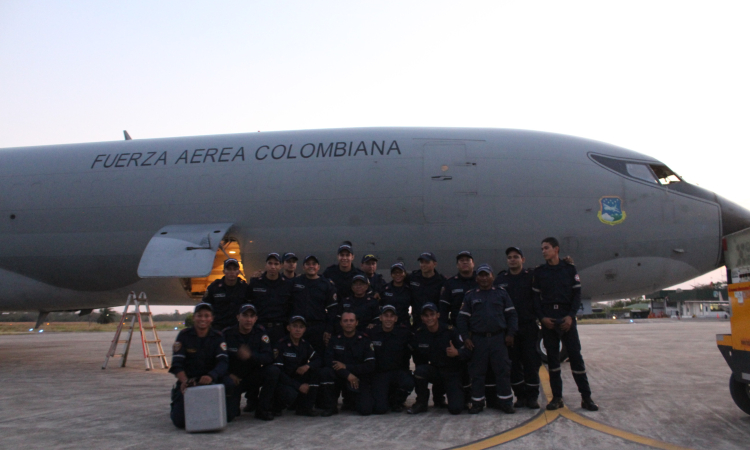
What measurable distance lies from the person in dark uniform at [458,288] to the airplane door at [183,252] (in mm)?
4072

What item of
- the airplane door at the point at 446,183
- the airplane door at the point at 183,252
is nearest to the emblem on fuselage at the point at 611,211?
the airplane door at the point at 446,183

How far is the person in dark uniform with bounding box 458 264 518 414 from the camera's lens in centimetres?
595

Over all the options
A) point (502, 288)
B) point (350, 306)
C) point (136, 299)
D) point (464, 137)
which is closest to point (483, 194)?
point (464, 137)

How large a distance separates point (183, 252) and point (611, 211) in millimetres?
7255

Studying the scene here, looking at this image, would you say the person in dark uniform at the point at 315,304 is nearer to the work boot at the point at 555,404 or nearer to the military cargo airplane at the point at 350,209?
the military cargo airplane at the point at 350,209

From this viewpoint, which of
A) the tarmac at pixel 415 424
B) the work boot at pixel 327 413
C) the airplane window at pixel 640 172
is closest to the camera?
the tarmac at pixel 415 424

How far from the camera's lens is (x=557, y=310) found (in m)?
6.21

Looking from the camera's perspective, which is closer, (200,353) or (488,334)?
(200,353)

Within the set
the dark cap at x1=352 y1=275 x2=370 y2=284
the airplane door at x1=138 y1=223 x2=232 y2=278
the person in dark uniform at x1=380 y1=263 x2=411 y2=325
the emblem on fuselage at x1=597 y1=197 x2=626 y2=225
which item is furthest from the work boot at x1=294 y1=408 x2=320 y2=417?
the emblem on fuselage at x1=597 y1=197 x2=626 y2=225

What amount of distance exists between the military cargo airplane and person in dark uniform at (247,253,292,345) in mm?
2151

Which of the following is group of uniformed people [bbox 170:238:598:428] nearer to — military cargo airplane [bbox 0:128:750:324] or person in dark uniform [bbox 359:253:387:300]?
person in dark uniform [bbox 359:253:387:300]

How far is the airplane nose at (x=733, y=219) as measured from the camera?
353 inches

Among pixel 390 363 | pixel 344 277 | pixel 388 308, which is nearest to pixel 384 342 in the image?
pixel 390 363

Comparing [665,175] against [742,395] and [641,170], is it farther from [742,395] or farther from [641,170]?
[742,395]
